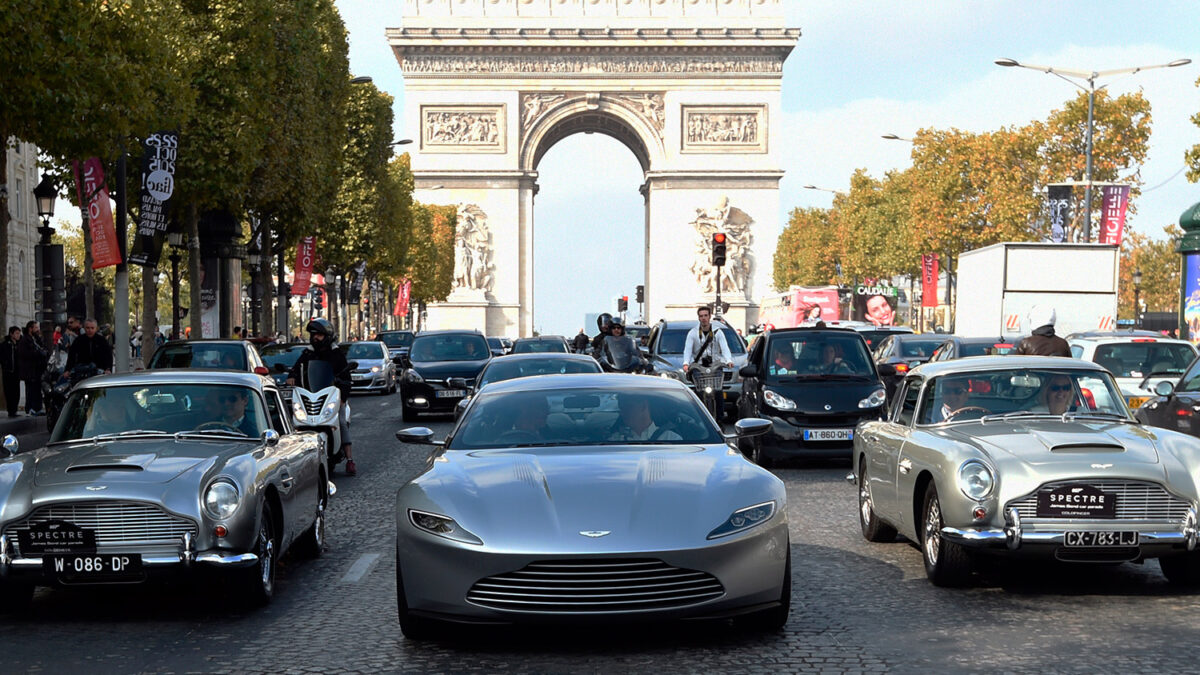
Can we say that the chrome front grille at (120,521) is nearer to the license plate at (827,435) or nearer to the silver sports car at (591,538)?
the silver sports car at (591,538)

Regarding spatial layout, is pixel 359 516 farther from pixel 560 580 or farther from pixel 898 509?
pixel 560 580

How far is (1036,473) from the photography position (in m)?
7.94

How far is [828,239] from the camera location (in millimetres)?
102125

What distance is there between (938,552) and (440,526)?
Result: 301 centimetres

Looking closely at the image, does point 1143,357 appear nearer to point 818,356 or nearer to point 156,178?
point 818,356

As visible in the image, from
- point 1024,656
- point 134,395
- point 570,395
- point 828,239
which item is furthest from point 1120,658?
point 828,239

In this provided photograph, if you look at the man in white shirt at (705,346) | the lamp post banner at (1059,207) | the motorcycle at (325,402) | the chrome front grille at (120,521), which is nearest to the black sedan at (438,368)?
the man in white shirt at (705,346)

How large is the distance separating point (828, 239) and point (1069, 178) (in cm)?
4818

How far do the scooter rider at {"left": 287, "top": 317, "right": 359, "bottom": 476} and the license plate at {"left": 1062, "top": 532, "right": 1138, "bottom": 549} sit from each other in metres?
9.21

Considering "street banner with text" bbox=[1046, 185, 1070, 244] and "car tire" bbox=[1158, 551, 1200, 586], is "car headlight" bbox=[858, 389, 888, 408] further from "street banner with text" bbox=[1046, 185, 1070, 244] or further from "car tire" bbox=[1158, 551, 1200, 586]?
"street banner with text" bbox=[1046, 185, 1070, 244]

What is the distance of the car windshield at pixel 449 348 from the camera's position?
86.7 feet

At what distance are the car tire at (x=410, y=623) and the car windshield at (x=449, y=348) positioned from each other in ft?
62.9

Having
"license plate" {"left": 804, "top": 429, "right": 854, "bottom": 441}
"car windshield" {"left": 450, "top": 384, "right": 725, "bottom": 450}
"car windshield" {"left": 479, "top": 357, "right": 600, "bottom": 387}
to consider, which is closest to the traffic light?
"car windshield" {"left": 479, "top": 357, "right": 600, "bottom": 387}

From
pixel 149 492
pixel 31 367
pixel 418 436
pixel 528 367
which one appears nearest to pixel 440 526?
pixel 149 492
